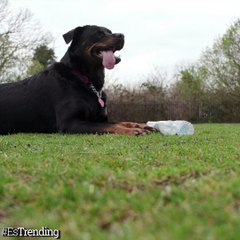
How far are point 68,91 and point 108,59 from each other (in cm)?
86

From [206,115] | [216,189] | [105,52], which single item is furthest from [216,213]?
[206,115]

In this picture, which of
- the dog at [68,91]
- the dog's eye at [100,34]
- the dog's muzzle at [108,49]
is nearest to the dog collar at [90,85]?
the dog at [68,91]

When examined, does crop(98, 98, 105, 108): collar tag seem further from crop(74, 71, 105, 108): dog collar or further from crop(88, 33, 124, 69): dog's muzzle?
crop(88, 33, 124, 69): dog's muzzle

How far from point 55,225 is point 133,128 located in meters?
4.64

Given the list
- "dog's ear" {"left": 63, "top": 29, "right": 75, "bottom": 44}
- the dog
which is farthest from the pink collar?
"dog's ear" {"left": 63, "top": 29, "right": 75, "bottom": 44}

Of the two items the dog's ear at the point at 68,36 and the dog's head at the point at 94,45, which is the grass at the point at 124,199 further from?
the dog's ear at the point at 68,36

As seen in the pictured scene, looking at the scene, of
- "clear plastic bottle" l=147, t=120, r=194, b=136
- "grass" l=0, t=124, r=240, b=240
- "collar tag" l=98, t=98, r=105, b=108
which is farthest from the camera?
"collar tag" l=98, t=98, r=105, b=108

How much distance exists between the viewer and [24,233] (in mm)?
1673

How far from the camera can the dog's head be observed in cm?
730

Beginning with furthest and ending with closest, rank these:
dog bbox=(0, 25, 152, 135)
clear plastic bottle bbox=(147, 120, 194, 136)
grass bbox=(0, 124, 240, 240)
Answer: dog bbox=(0, 25, 152, 135)
clear plastic bottle bbox=(147, 120, 194, 136)
grass bbox=(0, 124, 240, 240)

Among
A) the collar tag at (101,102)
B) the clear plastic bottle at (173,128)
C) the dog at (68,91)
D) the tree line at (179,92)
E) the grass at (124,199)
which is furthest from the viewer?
the tree line at (179,92)

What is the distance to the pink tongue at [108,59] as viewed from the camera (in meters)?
7.27

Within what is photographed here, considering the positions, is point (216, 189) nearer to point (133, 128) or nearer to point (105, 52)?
point (133, 128)

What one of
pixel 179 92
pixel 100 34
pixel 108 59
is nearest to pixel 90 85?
pixel 108 59
